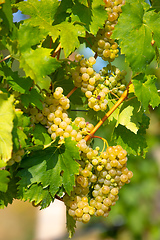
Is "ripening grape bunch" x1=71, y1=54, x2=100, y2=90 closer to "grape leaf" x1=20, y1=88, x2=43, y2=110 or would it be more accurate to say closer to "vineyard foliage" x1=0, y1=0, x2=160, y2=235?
"vineyard foliage" x1=0, y1=0, x2=160, y2=235

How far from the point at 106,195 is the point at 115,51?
0.29m

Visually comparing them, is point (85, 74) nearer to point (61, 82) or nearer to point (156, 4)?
point (61, 82)

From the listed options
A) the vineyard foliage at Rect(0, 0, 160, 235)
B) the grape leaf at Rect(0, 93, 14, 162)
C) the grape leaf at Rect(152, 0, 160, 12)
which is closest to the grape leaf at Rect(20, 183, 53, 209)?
the vineyard foliage at Rect(0, 0, 160, 235)

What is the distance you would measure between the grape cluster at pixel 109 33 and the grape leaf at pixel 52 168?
20cm

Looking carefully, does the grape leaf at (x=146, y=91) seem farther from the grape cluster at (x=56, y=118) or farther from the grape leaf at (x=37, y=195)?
the grape leaf at (x=37, y=195)

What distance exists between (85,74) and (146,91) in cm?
12

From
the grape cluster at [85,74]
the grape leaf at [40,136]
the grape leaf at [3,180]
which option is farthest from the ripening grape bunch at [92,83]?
the grape leaf at [3,180]

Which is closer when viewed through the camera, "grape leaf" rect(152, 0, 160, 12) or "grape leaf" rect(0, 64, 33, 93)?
"grape leaf" rect(0, 64, 33, 93)

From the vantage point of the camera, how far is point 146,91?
0.63 metres

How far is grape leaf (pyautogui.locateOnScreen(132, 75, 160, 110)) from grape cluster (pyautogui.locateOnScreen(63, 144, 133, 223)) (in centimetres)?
11

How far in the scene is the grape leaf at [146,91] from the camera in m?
0.62

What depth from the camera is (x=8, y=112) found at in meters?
0.47

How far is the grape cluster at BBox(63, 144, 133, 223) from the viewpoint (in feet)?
2.02

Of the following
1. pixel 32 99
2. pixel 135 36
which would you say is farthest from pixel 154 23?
pixel 32 99
